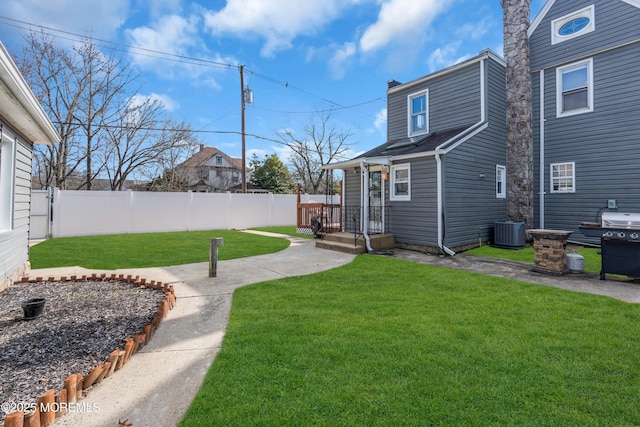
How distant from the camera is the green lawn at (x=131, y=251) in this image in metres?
6.78

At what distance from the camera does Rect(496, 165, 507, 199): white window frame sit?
9672 mm

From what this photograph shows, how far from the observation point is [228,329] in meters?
3.25

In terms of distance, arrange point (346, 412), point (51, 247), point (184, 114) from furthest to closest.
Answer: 1. point (184, 114)
2. point (51, 247)
3. point (346, 412)

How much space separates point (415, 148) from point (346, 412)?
319 inches

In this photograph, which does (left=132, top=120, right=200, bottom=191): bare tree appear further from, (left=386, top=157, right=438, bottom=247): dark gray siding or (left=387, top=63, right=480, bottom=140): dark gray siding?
(left=386, top=157, right=438, bottom=247): dark gray siding

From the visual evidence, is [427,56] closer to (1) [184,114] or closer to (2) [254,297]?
(2) [254,297]

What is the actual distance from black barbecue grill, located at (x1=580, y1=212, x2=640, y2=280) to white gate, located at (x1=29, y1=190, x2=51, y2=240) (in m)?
14.9

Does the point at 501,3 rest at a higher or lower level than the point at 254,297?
higher

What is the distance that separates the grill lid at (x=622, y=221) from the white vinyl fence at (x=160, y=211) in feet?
26.3

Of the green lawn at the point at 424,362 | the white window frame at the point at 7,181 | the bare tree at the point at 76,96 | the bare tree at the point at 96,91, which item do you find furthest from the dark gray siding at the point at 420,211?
the bare tree at the point at 96,91

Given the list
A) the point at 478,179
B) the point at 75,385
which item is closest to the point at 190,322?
the point at 75,385

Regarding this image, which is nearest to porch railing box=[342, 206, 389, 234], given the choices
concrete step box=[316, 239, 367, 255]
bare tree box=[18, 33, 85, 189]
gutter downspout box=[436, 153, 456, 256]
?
concrete step box=[316, 239, 367, 255]

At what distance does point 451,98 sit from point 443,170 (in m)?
3.36

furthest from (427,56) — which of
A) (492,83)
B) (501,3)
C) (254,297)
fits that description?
(254,297)
